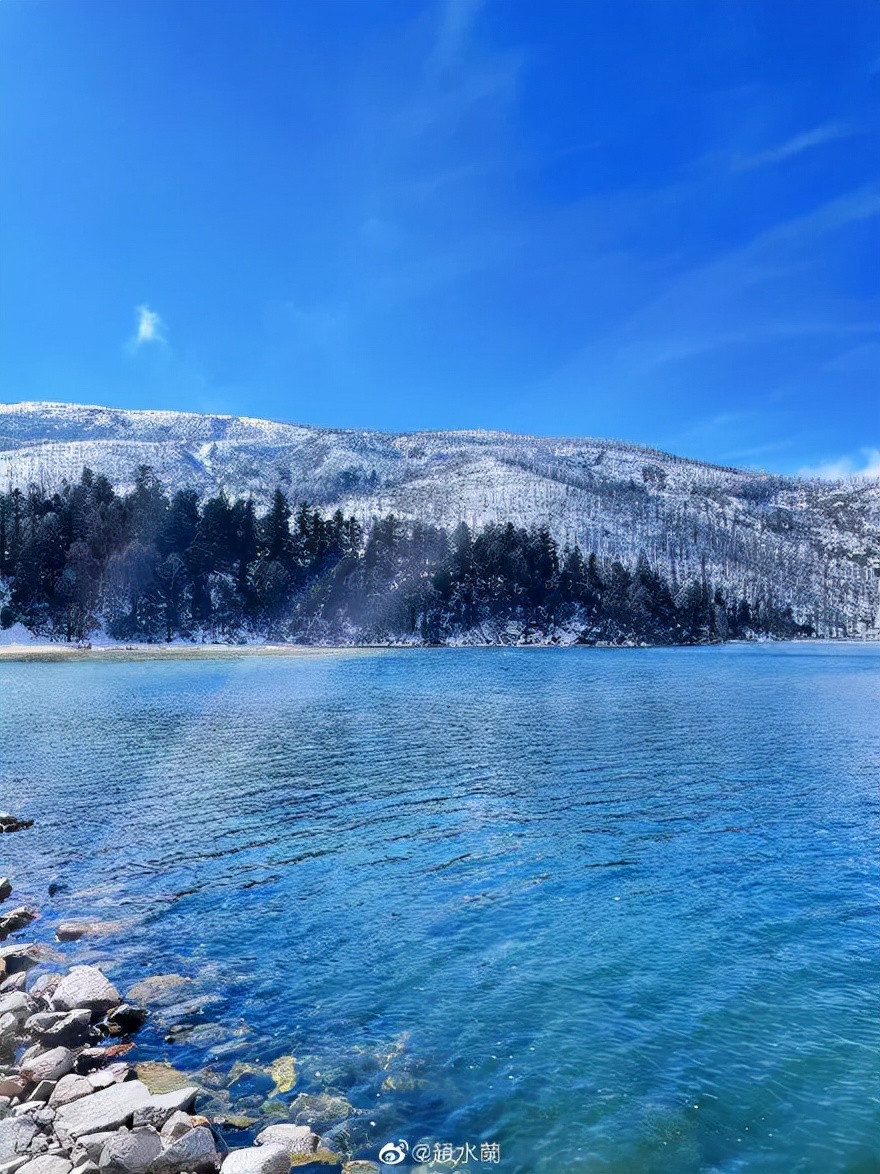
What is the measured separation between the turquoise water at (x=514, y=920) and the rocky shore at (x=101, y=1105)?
2.61 ft

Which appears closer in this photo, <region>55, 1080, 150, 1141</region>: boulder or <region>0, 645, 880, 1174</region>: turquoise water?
<region>55, 1080, 150, 1141</region>: boulder

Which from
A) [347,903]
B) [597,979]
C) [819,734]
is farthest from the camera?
[819,734]

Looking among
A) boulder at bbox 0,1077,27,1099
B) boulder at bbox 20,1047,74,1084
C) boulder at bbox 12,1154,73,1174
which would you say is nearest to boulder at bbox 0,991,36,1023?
boulder at bbox 20,1047,74,1084

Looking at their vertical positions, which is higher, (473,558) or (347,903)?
(473,558)

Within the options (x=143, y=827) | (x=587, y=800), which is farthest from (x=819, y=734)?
(x=143, y=827)

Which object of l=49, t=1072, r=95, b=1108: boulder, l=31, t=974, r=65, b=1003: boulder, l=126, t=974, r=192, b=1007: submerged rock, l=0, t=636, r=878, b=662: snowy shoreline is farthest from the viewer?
l=0, t=636, r=878, b=662: snowy shoreline

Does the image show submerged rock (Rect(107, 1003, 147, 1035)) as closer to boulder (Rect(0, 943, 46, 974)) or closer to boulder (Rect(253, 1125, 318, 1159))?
boulder (Rect(0, 943, 46, 974))

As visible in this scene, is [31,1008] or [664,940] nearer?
[31,1008]

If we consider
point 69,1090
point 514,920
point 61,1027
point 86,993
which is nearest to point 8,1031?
point 61,1027

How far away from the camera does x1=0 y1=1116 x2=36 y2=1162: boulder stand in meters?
9.66

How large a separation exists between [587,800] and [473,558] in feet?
540

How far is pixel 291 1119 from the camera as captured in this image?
36.3 feet

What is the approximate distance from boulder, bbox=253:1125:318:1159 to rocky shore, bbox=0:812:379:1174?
0.02 m

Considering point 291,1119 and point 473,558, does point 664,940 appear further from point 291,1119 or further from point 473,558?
point 473,558
